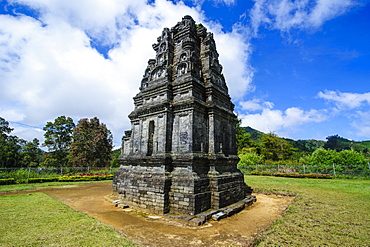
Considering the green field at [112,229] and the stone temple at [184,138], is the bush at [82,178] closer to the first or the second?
the stone temple at [184,138]

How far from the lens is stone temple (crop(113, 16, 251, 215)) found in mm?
9047

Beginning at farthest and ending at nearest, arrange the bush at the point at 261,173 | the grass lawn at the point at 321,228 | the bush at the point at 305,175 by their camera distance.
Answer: the bush at the point at 261,173 < the bush at the point at 305,175 < the grass lawn at the point at 321,228

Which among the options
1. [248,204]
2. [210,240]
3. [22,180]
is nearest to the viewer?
[210,240]

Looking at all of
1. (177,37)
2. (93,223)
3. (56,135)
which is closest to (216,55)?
(177,37)

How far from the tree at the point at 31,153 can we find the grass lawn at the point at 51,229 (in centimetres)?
3408

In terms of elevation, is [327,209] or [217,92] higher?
[217,92]

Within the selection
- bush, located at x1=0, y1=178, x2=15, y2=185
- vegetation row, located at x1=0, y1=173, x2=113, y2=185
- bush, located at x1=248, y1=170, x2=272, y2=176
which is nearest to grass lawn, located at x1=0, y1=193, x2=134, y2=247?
bush, located at x1=0, y1=178, x2=15, y2=185

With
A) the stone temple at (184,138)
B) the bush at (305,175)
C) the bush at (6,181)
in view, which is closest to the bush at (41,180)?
the bush at (6,181)

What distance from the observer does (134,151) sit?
12148mm

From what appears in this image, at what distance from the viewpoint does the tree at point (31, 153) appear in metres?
34.9

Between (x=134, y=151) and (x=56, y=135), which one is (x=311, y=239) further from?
(x=56, y=135)

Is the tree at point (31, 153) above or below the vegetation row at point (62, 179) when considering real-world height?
above

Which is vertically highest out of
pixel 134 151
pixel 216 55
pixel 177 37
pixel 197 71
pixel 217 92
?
pixel 177 37

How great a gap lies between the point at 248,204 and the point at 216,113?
18.0ft
